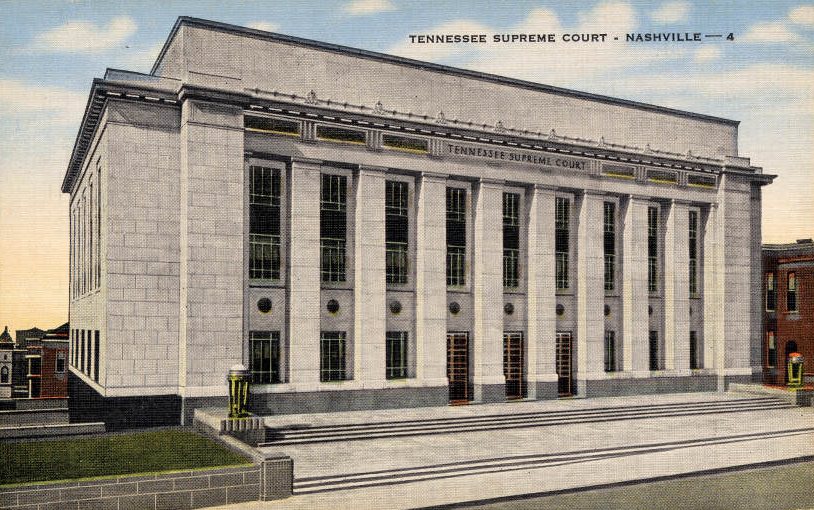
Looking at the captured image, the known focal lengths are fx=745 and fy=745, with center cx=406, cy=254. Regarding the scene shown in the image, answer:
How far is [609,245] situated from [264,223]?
19.6 m

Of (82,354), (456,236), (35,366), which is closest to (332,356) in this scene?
(456,236)

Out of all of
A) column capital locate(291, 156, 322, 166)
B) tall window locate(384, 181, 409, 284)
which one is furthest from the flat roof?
tall window locate(384, 181, 409, 284)

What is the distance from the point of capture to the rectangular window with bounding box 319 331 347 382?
32.8m

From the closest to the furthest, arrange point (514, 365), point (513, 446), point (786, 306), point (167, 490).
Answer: point (167, 490)
point (513, 446)
point (514, 365)
point (786, 306)

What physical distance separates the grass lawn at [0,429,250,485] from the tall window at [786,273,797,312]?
41.9 meters

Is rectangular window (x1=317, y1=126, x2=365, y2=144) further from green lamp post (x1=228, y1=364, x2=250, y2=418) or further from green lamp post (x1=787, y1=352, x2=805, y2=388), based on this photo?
green lamp post (x1=787, y1=352, x2=805, y2=388)

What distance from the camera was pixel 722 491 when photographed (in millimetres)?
20375

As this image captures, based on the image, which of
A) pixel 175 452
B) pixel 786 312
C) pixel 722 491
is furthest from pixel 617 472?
pixel 786 312

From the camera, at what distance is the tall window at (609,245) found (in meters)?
40.9

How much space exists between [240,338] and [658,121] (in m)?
28.7

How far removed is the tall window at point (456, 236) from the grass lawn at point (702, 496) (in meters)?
16.4

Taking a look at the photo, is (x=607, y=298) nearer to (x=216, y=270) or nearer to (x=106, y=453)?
(x=216, y=270)

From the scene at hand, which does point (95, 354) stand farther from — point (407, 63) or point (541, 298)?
point (541, 298)

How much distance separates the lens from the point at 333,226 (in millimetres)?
33156
